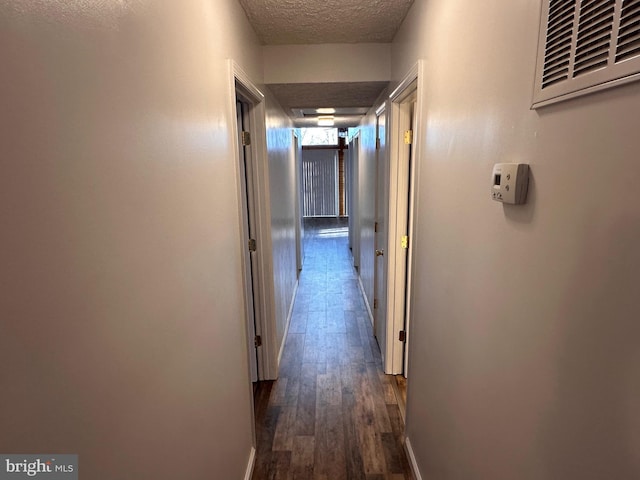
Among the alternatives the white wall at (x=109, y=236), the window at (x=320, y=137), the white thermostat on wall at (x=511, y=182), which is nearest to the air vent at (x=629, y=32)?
the white thermostat on wall at (x=511, y=182)

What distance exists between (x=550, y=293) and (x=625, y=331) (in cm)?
18

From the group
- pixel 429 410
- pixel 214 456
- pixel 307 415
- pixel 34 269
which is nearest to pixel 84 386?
pixel 34 269

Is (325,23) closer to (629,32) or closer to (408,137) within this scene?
(408,137)

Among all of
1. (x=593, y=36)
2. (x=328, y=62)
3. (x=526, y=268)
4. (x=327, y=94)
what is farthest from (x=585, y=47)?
(x=327, y=94)

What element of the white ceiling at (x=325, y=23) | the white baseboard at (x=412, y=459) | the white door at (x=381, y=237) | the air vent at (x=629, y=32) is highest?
the white ceiling at (x=325, y=23)

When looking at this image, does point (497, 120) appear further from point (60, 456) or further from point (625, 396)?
point (60, 456)

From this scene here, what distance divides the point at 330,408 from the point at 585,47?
2420 millimetres

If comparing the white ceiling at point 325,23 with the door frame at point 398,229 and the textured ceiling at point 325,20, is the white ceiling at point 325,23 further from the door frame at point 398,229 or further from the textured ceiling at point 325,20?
the door frame at point 398,229

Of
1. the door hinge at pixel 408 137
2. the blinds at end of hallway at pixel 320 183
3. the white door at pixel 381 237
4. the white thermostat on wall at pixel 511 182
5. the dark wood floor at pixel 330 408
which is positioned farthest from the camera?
the blinds at end of hallway at pixel 320 183

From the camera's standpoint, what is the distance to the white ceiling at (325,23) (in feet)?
5.86

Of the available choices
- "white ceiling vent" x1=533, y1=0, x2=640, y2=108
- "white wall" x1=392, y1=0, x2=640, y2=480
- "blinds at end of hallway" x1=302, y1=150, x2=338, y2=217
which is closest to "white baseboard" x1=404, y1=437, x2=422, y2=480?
"white wall" x1=392, y1=0, x2=640, y2=480

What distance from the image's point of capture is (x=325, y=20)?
1991mm

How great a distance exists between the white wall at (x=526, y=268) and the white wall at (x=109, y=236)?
89 centimetres

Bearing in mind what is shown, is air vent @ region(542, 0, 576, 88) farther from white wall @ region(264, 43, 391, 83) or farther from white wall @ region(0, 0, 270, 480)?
white wall @ region(264, 43, 391, 83)
